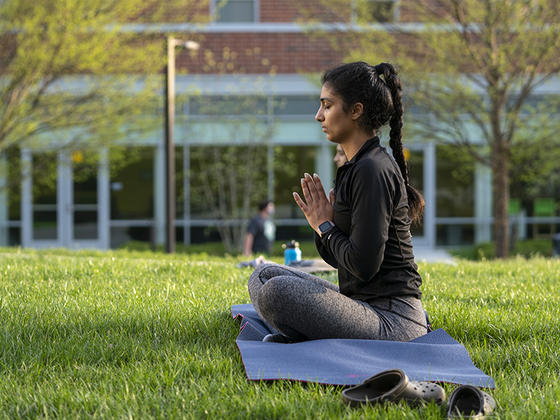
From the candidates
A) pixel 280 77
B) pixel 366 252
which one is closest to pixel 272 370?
pixel 366 252

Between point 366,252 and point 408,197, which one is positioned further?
point 408,197

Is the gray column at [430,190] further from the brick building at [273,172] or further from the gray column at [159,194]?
the gray column at [159,194]

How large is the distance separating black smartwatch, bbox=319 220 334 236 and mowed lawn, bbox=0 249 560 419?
846mm

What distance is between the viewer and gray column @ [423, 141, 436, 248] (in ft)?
61.2

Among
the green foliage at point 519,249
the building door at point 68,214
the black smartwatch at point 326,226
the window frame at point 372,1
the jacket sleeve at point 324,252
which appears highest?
the window frame at point 372,1

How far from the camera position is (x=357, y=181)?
367 centimetres

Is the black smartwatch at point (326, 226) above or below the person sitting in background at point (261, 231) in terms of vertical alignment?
above

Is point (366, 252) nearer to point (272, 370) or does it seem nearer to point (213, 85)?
point (272, 370)

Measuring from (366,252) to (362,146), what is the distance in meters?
0.68

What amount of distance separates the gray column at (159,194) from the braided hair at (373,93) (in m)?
14.8

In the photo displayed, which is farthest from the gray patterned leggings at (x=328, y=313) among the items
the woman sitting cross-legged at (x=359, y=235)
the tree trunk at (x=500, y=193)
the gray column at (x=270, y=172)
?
the gray column at (x=270, y=172)

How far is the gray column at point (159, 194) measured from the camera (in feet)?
60.5

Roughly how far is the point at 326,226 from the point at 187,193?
14.4 meters

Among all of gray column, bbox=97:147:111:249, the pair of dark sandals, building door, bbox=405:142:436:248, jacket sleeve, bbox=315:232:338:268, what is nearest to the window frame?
building door, bbox=405:142:436:248
